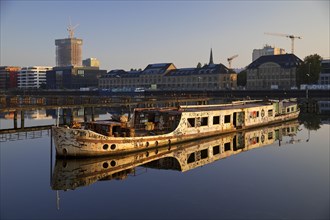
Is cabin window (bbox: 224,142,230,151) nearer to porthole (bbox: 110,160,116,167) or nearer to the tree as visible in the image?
porthole (bbox: 110,160,116,167)

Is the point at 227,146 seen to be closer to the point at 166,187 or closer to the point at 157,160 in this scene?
the point at 157,160

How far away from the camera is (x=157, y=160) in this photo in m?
39.0

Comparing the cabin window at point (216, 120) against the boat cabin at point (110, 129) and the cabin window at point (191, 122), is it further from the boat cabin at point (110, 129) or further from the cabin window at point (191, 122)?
the boat cabin at point (110, 129)

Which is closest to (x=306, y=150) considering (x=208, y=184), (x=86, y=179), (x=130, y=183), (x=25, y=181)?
(x=208, y=184)

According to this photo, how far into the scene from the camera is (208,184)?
30281 millimetres

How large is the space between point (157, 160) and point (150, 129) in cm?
967

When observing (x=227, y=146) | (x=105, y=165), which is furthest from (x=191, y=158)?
(x=105, y=165)

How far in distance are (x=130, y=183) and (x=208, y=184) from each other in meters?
6.49

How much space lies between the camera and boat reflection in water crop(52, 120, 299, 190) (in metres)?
32.3

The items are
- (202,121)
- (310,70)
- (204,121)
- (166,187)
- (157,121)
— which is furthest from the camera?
(310,70)

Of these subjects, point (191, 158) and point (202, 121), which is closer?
point (191, 158)

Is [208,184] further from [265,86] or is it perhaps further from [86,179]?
[265,86]

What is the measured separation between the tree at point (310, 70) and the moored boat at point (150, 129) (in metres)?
98.2

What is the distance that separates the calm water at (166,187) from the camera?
24.1 metres
